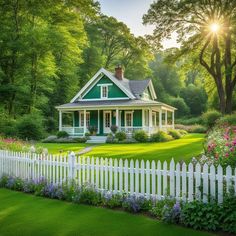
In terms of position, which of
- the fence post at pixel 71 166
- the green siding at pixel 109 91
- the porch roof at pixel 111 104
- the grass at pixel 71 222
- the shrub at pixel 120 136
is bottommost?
the grass at pixel 71 222

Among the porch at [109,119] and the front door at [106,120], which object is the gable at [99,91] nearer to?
the porch at [109,119]

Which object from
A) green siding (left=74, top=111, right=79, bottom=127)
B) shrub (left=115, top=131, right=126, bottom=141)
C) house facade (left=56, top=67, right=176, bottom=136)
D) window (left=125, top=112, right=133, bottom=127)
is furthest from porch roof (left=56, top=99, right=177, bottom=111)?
shrub (left=115, top=131, right=126, bottom=141)

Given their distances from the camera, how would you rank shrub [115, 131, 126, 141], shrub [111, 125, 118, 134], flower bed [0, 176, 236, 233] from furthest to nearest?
1. shrub [111, 125, 118, 134]
2. shrub [115, 131, 126, 141]
3. flower bed [0, 176, 236, 233]

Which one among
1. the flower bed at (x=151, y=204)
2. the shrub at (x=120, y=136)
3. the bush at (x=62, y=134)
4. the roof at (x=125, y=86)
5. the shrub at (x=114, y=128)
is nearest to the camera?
the flower bed at (x=151, y=204)

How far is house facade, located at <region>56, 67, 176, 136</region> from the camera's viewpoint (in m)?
28.1

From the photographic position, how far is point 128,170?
246 inches

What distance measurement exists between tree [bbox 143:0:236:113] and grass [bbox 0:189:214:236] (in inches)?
768

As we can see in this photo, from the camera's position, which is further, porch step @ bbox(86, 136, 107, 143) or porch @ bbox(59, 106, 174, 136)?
porch @ bbox(59, 106, 174, 136)

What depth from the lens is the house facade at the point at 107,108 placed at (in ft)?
92.3

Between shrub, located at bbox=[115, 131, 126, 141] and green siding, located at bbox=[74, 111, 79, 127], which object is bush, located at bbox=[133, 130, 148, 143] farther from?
green siding, located at bbox=[74, 111, 79, 127]

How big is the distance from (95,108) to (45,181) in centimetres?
2092

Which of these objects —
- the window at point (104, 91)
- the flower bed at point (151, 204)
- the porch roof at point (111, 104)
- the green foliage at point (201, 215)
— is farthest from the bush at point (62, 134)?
the green foliage at point (201, 215)

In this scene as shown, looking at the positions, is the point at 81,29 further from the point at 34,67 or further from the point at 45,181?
the point at 45,181

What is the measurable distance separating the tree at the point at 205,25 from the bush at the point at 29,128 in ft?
42.1
